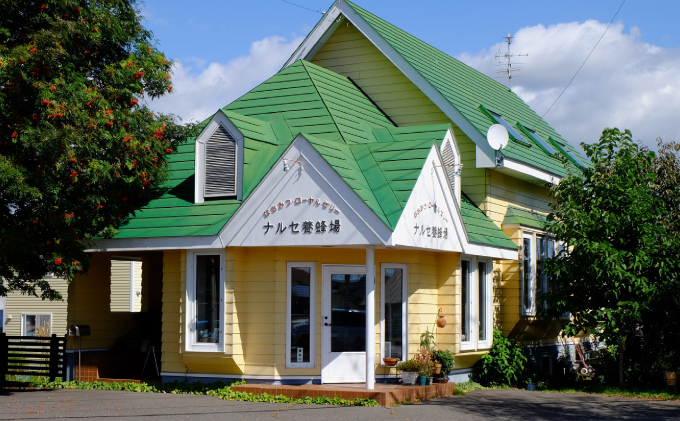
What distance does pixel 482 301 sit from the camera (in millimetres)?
19016

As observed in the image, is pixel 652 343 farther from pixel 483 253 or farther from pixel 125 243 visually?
pixel 125 243

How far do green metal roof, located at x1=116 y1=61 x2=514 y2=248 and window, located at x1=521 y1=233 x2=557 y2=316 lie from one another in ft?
6.14

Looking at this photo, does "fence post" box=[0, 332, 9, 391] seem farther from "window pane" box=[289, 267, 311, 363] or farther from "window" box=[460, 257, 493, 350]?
"window" box=[460, 257, 493, 350]

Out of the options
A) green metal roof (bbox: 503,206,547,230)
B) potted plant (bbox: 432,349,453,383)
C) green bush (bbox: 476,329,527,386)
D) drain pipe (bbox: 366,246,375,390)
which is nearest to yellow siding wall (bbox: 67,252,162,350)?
drain pipe (bbox: 366,246,375,390)

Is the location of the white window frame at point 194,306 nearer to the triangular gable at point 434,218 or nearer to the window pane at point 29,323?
the triangular gable at point 434,218

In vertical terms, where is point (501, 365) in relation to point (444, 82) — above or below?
below

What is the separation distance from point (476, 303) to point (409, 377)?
10.2 ft

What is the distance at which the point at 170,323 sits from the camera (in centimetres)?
1669

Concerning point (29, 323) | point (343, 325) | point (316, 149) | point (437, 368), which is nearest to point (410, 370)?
point (437, 368)

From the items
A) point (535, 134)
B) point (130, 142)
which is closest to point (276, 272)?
point (130, 142)

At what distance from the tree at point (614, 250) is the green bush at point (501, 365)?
1368mm

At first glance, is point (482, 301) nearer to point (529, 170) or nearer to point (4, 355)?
point (529, 170)

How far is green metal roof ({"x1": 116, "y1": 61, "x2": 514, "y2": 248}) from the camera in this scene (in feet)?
50.4

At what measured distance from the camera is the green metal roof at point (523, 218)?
2016cm
